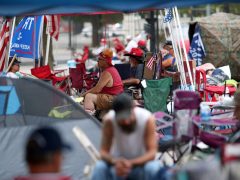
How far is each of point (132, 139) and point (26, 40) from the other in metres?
8.51

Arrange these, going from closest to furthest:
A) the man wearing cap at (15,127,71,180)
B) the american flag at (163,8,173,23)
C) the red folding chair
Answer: the man wearing cap at (15,127,71,180)
the american flag at (163,8,173,23)
the red folding chair

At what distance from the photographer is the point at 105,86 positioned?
11.8m

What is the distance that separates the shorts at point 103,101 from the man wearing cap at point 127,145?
4.92 m

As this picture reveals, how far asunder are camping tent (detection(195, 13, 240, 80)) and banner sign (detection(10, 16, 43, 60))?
5.99 meters

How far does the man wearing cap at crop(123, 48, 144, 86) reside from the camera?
13.5 metres

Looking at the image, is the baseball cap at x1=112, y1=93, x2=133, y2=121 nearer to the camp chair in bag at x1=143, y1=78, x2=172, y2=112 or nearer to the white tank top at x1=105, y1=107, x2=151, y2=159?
the white tank top at x1=105, y1=107, x2=151, y2=159

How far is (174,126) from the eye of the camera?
768cm

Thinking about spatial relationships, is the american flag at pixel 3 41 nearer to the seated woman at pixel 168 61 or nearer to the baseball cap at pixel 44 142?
the seated woman at pixel 168 61

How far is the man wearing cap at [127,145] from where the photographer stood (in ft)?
21.2

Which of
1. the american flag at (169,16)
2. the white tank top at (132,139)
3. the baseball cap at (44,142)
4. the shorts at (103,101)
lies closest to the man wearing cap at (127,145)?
the white tank top at (132,139)

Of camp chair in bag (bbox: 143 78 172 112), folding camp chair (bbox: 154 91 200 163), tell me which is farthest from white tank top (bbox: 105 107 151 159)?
camp chair in bag (bbox: 143 78 172 112)

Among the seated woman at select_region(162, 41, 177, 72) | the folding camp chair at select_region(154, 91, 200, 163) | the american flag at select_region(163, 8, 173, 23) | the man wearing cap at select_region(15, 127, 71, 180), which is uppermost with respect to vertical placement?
the american flag at select_region(163, 8, 173, 23)

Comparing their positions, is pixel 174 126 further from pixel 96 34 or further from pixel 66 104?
pixel 96 34

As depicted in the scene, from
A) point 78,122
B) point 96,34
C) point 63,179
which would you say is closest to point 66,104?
point 78,122
